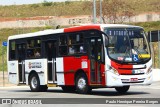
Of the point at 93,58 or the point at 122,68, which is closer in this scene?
the point at 122,68

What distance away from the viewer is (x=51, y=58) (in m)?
25.2

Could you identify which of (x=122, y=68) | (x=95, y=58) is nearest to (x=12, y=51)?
(x=95, y=58)

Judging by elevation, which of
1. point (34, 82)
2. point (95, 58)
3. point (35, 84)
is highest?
point (95, 58)

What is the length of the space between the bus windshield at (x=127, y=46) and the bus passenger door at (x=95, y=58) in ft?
1.70

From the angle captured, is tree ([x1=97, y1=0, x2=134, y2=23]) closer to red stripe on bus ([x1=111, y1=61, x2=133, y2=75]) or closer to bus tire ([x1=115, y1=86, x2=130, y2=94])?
bus tire ([x1=115, y1=86, x2=130, y2=94])

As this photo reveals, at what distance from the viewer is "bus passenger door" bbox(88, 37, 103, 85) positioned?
21.7 m

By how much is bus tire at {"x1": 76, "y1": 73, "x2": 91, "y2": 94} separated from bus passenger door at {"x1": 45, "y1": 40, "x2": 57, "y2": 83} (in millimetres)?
2209

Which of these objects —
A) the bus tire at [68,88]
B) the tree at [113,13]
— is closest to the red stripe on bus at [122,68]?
the bus tire at [68,88]

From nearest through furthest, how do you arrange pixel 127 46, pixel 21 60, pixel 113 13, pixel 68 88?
pixel 127 46 → pixel 68 88 → pixel 21 60 → pixel 113 13

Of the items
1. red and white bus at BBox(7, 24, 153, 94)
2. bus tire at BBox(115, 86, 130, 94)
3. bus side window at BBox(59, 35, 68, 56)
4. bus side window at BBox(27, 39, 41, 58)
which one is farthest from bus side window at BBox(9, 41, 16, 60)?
bus tire at BBox(115, 86, 130, 94)

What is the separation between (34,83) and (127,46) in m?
6.88

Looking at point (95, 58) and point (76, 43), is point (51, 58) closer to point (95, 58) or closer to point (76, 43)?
point (76, 43)

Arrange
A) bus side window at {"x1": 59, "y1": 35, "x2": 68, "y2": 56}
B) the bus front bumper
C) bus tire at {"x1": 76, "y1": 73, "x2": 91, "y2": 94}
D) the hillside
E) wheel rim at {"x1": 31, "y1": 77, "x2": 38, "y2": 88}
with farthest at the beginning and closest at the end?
the hillside → wheel rim at {"x1": 31, "y1": 77, "x2": 38, "y2": 88} → bus side window at {"x1": 59, "y1": 35, "x2": 68, "y2": 56} → bus tire at {"x1": 76, "y1": 73, "x2": 91, "y2": 94} → the bus front bumper

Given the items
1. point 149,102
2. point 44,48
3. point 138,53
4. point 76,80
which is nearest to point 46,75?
point 44,48
